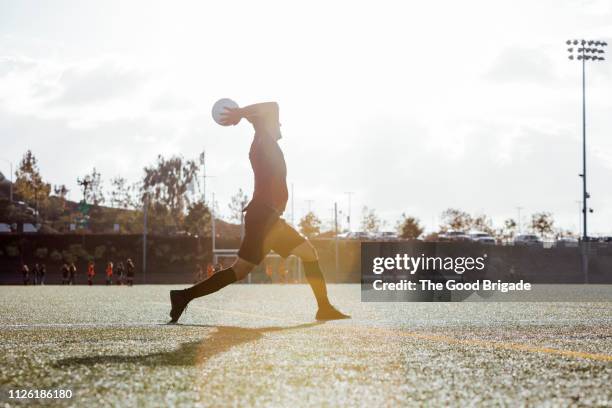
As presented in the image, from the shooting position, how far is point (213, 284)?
26.7 ft

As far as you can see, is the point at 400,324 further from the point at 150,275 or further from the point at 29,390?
the point at 150,275

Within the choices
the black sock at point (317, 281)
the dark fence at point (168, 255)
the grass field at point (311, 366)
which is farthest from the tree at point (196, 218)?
the grass field at point (311, 366)

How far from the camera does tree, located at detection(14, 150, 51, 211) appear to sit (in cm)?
8738

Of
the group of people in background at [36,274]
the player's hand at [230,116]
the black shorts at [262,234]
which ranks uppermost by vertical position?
the player's hand at [230,116]

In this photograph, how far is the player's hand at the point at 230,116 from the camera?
851 centimetres

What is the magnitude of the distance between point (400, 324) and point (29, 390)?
16.3 feet

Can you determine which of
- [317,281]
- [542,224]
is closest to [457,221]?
[542,224]

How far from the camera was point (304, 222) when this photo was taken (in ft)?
359

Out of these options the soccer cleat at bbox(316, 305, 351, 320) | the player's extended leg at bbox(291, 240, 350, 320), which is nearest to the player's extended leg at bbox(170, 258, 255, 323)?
the player's extended leg at bbox(291, 240, 350, 320)

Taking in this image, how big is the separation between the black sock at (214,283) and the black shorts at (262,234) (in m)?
0.19

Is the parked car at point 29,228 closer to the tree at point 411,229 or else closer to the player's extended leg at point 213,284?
the tree at point 411,229

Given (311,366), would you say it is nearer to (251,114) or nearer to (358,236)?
(251,114)

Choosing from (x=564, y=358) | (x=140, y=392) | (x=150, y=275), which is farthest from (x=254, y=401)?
(x=150, y=275)

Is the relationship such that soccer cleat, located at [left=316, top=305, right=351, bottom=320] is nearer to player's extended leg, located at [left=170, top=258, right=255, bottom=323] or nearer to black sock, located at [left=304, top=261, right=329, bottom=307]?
black sock, located at [left=304, top=261, right=329, bottom=307]
